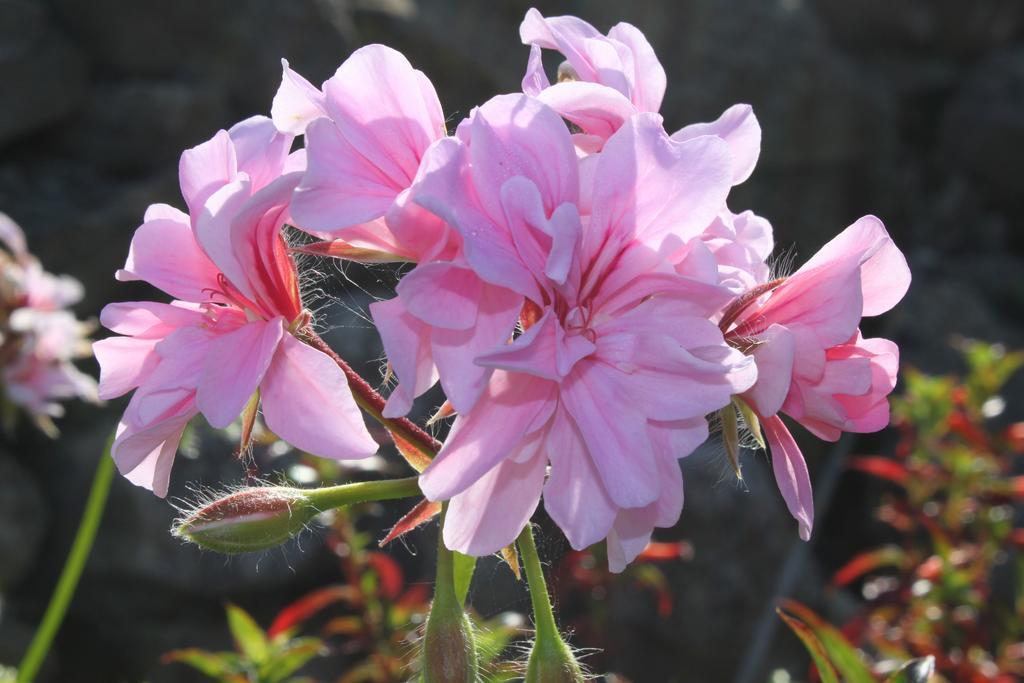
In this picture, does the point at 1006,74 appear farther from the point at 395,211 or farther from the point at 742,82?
the point at 395,211

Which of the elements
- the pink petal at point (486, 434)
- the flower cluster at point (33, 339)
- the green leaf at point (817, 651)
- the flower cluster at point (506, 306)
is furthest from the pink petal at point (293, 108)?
the flower cluster at point (33, 339)

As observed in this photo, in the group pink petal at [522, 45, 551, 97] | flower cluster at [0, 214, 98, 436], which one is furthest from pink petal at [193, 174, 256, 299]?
flower cluster at [0, 214, 98, 436]

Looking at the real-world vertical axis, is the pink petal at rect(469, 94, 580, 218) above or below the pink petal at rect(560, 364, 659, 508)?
above

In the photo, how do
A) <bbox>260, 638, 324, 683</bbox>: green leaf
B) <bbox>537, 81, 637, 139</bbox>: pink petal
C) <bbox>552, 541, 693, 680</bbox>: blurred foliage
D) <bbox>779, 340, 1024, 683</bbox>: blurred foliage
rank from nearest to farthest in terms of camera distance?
<bbox>537, 81, 637, 139</bbox>: pink petal → <bbox>260, 638, 324, 683</bbox>: green leaf → <bbox>552, 541, 693, 680</bbox>: blurred foliage → <bbox>779, 340, 1024, 683</bbox>: blurred foliage

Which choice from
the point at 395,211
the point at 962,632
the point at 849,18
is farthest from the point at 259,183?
the point at 849,18

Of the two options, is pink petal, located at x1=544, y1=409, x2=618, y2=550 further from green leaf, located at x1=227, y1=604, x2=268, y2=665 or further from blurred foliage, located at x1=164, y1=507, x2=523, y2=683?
green leaf, located at x1=227, y1=604, x2=268, y2=665

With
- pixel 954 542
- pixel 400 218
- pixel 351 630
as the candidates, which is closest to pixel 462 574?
pixel 400 218

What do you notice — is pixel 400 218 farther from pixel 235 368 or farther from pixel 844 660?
pixel 844 660

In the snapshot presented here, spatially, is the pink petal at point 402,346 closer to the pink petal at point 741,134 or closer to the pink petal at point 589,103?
the pink petal at point 589,103
